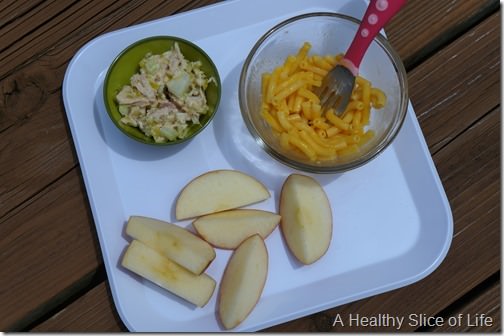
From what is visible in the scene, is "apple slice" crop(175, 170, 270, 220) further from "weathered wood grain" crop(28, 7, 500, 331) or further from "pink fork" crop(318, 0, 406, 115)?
"weathered wood grain" crop(28, 7, 500, 331)

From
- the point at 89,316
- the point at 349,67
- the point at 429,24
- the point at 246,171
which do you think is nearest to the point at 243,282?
the point at 246,171

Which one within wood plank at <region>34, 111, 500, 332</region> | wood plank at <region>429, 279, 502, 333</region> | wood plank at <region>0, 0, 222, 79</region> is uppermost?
wood plank at <region>0, 0, 222, 79</region>

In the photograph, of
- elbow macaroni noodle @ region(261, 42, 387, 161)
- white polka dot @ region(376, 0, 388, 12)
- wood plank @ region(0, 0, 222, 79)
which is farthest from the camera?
wood plank @ region(0, 0, 222, 79)

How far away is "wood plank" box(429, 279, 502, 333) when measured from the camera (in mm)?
1318

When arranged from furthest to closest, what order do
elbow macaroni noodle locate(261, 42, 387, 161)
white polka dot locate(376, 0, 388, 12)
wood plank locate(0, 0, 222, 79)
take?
wood plank locate(0, 0, 222, 79) < elbow macaroni noodle locate(261, 42, 387, 161) < white polka dot locate(376, 0, 388, 12)

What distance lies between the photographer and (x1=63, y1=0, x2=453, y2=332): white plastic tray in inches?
47.8

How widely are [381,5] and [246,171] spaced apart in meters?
0.45

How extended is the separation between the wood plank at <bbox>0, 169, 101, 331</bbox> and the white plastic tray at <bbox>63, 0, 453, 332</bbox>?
62 millimetres

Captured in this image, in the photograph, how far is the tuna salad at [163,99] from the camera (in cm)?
117

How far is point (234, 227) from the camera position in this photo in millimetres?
1217

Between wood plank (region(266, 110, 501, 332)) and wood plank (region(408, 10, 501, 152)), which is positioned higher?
wood plank (region(408, 10, 501, 152))

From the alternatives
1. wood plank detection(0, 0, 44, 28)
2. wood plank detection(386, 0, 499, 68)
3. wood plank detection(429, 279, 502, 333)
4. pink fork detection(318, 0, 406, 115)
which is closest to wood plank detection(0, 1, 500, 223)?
wood plank detection(0, 0, 44, 28)

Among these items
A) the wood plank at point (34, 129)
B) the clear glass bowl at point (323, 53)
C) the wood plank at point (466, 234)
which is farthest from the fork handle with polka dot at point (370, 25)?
the wood plank at point (34, 129)

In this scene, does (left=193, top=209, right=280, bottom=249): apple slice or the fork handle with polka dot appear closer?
the fork handle with polka dot
